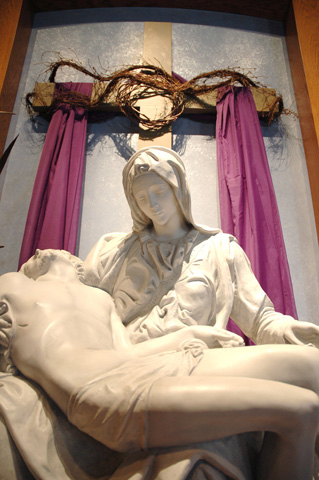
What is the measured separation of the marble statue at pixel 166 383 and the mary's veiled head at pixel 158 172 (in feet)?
2.32

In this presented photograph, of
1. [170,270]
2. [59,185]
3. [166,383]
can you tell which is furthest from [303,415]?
[59,185]

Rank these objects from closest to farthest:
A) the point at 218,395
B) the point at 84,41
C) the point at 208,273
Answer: the point at 218,395, the point at 208,273, the point at 84,41

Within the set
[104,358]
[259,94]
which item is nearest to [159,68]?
[259,94]

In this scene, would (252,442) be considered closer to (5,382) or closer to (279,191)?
(5,382)

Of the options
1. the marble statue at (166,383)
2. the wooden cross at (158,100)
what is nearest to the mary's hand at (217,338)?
the marble statue at (166,383)

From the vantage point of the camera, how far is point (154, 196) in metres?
1.96

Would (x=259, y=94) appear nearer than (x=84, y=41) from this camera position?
Yes

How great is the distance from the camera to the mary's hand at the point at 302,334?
157 cm

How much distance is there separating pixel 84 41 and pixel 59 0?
53cm

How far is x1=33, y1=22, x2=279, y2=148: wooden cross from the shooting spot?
3.25 m

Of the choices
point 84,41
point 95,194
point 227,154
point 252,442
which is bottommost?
point 252,442

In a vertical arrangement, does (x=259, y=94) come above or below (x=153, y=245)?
above

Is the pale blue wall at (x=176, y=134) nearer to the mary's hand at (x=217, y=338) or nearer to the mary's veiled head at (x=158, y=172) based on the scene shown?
the mary's veiled head at (x=158, y=172)

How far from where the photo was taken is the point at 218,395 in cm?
105
